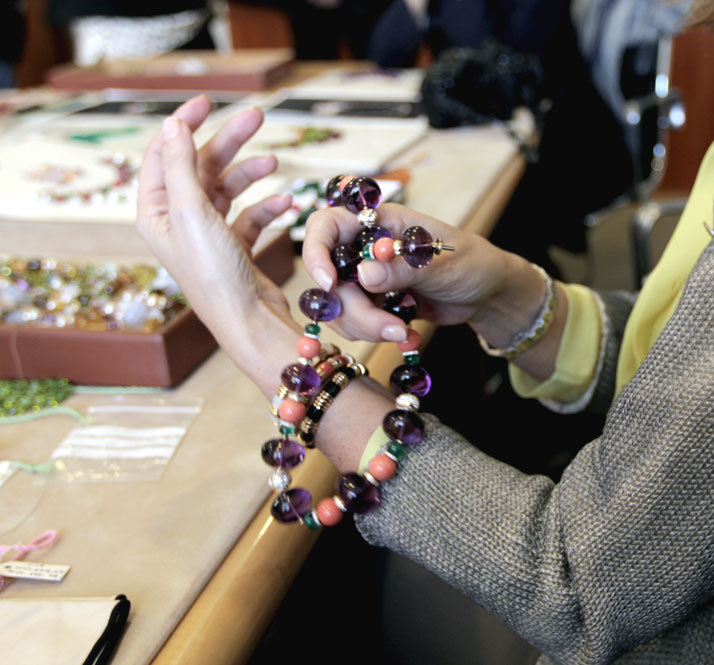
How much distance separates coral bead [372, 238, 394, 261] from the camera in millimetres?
596

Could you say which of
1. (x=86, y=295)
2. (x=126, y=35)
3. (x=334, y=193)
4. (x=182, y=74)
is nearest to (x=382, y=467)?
(x=334, y=193)

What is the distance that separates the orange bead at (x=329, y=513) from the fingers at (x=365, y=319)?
14 centimetres

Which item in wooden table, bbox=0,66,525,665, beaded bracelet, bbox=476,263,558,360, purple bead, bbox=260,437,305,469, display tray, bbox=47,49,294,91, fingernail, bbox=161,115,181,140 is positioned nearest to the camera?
wooden table, bbox=0,66,525,665

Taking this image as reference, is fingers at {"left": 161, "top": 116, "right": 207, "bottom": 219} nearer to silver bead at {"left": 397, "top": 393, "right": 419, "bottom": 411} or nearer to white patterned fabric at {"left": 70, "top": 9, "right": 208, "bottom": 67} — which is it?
silver bead at {"left": 397, "top": 393, "right": 419, "bottom": 411}

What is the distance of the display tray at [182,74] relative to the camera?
76.5 inches

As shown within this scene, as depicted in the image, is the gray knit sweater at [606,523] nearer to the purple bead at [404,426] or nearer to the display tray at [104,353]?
the purple bead at [404,426]

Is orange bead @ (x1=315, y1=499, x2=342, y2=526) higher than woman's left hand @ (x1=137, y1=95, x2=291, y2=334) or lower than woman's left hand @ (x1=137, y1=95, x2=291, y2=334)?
lower

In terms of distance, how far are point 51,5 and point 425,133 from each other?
1519 millimetres

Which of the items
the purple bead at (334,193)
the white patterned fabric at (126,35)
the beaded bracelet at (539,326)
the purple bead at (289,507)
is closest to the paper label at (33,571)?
the purple bead at (289,507)

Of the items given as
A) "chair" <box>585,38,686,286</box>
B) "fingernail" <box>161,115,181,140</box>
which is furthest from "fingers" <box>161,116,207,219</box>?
"chair" <box>585,38,686,286</box>

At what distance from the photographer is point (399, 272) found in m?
0.63

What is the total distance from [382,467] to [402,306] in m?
0.15

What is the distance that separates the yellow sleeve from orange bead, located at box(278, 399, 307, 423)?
35 centimetres

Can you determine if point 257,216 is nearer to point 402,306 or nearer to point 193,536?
point 402,306
